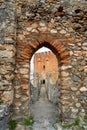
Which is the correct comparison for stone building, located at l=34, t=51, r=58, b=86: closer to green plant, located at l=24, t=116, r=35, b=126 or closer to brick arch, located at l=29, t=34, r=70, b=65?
brick arch, located at l=29, t=34, r=70, b=65

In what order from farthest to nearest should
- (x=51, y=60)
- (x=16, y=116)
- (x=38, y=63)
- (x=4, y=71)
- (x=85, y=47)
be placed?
(x=38, y=63) → (x=51, y=60) → (x=85, y=47) → (x=16, y=116) → (x=4, y=71)

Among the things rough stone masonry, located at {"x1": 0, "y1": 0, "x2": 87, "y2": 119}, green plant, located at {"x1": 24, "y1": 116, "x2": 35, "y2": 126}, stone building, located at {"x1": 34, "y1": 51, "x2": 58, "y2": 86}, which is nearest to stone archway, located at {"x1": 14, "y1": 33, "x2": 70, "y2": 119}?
rough stone masonry, located at {"x1": 0, "y1": 0, "x2": 87, "y2": 119}

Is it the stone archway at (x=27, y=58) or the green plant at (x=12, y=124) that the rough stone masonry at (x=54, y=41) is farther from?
the green plant at (x=12, y=124)

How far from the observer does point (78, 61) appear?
13.9ft

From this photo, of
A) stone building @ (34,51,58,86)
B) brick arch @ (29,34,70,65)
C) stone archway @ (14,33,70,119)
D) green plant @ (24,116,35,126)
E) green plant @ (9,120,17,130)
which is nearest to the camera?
green plant @ (9,120,17,130)

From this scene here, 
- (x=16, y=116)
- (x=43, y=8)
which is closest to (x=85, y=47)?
(x=43, y=8)

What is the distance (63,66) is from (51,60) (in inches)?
628

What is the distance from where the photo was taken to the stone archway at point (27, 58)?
4047 mm

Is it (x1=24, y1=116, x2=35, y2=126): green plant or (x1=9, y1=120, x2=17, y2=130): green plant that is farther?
(x1=24, y1=116, x2=35, y2=126): green plant

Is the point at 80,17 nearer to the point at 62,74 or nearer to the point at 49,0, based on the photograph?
the point at 49,0

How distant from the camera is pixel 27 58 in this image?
4.14 meters

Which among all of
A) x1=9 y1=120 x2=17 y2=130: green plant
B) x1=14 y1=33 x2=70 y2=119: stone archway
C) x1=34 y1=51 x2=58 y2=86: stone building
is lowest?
x1=9 y1=120 x2=17 y2=130: green plant

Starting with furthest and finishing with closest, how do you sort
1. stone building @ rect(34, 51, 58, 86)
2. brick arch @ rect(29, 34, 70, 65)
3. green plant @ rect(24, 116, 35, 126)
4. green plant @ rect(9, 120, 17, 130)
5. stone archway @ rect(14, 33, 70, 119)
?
stone building @ rect(34, 51, 58, 86), brick arch @ rect(29, 34, 70, 65), stone archway @ rect(14, 33, 70, 119), green plant @ rect(24, 116, 35, 126), green plant @ rect(9, 120, 17, 130)

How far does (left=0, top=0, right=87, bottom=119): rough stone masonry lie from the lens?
4051mm
